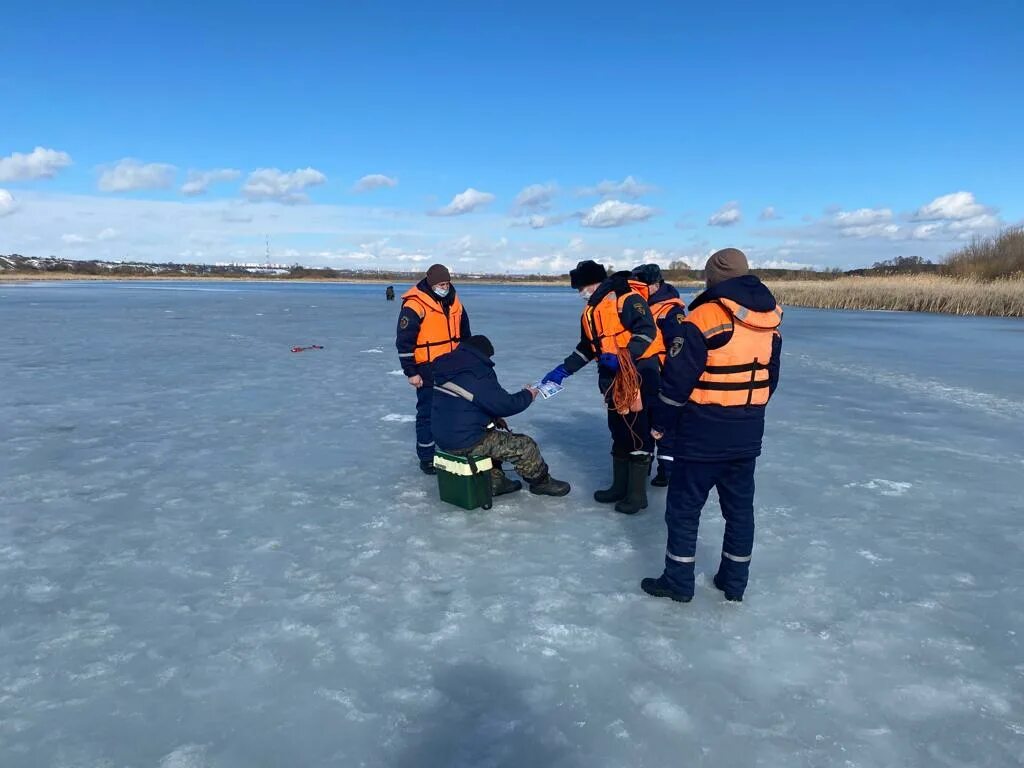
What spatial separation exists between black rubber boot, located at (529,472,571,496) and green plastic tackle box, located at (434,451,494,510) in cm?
48

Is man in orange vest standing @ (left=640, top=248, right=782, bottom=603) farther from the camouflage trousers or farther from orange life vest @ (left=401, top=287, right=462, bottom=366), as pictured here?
orange life vest @ (left=401, top=287, right=462, bottom=366)

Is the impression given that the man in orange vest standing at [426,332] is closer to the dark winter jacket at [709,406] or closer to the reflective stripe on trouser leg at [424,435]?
the reflective stripe on trouser leg at [424,435]

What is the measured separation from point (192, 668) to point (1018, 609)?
3.89 metres

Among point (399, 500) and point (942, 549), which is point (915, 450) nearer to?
point (942, 549)

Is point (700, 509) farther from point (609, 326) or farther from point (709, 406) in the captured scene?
point (609, 326)

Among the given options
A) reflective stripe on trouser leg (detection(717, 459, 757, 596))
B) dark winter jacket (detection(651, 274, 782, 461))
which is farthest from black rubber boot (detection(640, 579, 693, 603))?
dark winter jacket (detection(651, 274, 782, 461))

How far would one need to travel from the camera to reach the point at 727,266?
115 inches

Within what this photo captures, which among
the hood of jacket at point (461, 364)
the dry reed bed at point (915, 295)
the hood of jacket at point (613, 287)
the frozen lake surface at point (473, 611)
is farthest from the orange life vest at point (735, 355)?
the dry reed bed at point (915, 295)

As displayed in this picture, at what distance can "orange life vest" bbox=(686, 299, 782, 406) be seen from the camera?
2875 millimetres

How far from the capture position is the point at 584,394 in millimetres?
8945

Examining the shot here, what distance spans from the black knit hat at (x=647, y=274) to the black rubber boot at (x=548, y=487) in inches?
62.4

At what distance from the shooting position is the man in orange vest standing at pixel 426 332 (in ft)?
17.2

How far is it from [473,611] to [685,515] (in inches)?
45.2

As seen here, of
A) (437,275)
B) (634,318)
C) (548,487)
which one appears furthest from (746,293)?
(437,275)
